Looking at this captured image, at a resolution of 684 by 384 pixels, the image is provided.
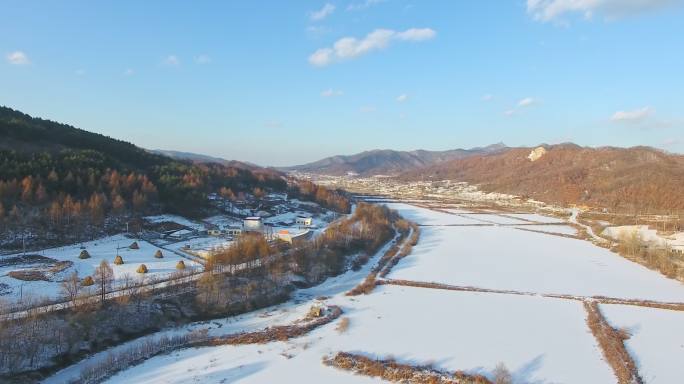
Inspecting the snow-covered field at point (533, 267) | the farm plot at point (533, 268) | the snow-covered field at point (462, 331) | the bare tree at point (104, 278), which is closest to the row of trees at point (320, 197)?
the snow-covered field at point (533, 267)

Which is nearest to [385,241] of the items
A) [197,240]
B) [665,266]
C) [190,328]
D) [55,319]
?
[197,240]

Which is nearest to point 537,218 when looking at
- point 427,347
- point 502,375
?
point 427,347

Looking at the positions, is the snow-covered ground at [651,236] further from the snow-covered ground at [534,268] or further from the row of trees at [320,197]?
the row of trees at [320,197]

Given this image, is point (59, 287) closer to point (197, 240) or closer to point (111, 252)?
point (111, 252)

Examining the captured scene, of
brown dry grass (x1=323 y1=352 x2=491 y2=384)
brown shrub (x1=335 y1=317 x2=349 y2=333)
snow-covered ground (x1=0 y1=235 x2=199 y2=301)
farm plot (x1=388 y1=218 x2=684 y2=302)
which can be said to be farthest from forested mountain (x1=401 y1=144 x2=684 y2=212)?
snow-covered ground (x1=0 y1=235 x2=199 y2=301)

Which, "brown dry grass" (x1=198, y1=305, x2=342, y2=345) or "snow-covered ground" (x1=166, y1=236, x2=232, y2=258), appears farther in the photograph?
"snow-covered ground" (x1=166, y1=236, x2=232, y2=258)

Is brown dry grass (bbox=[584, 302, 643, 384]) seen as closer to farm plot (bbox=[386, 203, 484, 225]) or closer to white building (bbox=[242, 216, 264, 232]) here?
white building (bbox=[242, 216, 264, 232])

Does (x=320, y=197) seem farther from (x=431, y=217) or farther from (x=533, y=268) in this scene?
(x=533, y=268)
